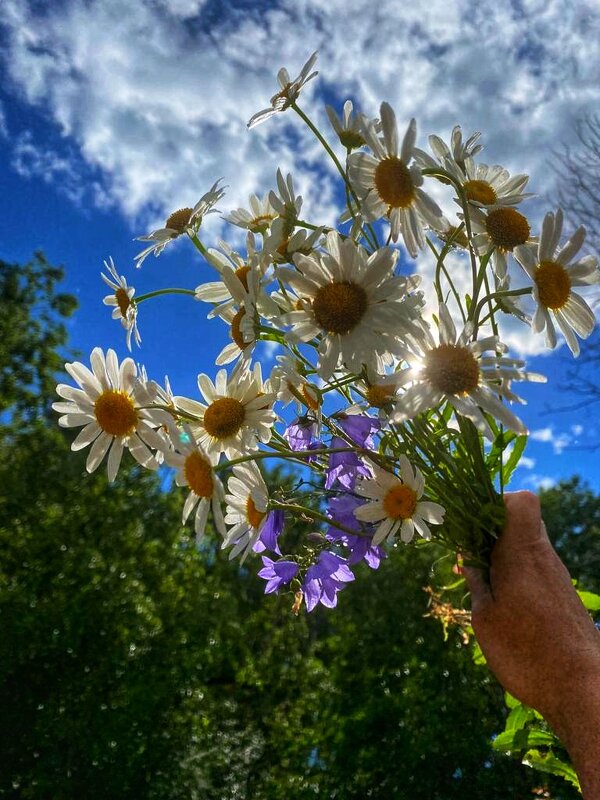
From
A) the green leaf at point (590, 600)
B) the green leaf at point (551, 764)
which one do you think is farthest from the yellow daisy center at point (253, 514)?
the green leaf at point (551, 764)

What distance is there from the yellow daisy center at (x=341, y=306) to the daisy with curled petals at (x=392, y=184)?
5.4 inches

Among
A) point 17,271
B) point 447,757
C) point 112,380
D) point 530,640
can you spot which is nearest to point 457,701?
point 447,757

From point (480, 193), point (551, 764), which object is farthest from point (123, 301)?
point (551, 764)

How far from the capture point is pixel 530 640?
1.46m

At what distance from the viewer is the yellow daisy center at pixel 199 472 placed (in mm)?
1229

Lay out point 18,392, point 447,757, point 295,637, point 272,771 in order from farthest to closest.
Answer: point 18,392 → point 295,637 → point 272,771 → point 447,757

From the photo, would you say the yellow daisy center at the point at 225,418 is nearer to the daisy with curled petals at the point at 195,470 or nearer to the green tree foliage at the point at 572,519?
the daisy with curled petals at the point at 195,470

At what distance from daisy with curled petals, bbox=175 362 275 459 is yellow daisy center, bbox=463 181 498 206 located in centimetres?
52

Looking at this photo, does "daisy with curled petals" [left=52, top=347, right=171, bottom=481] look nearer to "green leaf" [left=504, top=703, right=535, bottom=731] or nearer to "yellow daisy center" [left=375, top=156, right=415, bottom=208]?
"yellow daisy center" [left=375, top=156, right=415, bottom=208]

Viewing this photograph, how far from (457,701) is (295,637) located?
3017mm

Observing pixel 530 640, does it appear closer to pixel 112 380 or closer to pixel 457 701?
pixel 112 380

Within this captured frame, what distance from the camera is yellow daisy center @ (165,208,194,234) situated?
1.47 metres

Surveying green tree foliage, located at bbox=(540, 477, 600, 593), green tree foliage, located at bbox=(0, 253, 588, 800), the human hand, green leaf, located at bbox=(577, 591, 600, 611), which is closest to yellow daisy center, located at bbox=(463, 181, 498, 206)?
the human hand

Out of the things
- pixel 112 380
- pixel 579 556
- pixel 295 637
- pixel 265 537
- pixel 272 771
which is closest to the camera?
pixel 112 380
